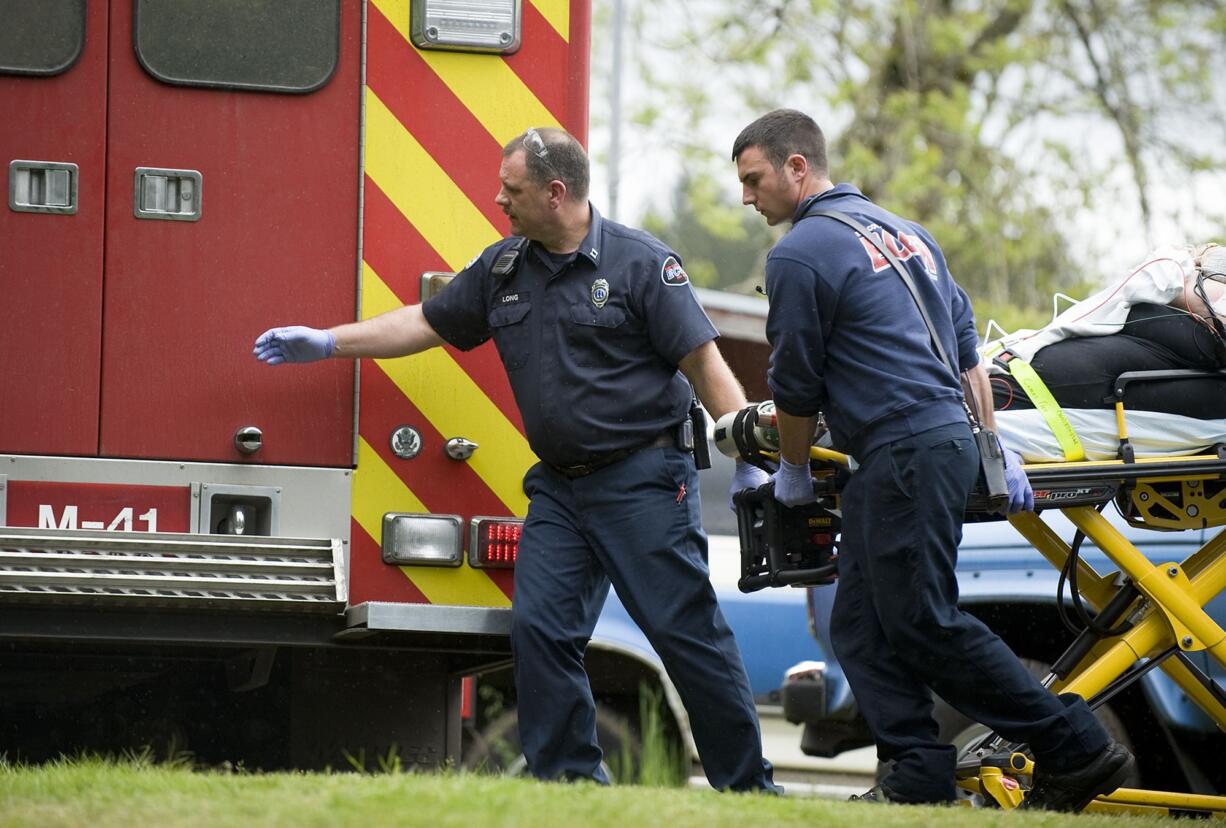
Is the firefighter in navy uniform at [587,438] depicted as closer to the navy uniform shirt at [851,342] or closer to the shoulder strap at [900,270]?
the navy uniform shirt at [851,342]

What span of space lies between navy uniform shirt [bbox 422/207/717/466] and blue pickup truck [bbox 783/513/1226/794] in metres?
1.80

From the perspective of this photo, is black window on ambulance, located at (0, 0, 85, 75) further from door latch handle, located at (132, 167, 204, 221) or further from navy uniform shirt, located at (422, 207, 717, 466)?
navy uniform shirt, located at (422, 207, 717, 466)

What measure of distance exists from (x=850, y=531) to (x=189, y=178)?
1.96 meters

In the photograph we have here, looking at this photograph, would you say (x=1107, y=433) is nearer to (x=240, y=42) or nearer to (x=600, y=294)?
(x=600, y=294)

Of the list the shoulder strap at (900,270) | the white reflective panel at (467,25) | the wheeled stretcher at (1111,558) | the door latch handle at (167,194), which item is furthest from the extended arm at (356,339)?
the shoulder strap at (900,270)

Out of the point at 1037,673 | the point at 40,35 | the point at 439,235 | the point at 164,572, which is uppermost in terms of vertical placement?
the point at 40,35

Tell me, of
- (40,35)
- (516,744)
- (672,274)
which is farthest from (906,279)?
(516,744)

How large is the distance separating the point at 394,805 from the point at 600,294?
5.78 ft

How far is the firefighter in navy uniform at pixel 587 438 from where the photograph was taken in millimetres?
4707

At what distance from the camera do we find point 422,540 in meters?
4.77

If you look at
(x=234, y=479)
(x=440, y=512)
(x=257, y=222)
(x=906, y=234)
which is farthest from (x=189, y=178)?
(x=906, y=234)

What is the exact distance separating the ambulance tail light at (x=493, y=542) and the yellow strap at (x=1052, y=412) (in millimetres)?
1458

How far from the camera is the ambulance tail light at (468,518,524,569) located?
15.8 ft

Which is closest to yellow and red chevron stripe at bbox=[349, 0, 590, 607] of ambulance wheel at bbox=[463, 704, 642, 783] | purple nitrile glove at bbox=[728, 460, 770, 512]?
purple nitrile glove at bbox=[728, 460, 770, 512]
